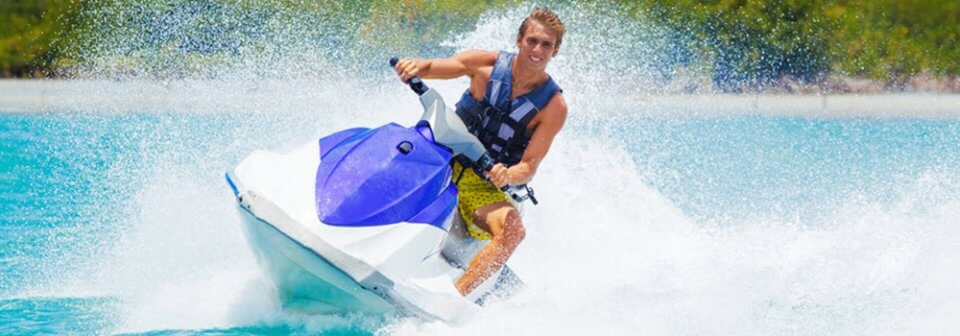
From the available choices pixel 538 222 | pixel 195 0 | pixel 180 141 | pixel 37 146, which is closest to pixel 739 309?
pixel 538 222

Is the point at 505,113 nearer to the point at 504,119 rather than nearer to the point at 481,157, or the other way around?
the point at 504,119

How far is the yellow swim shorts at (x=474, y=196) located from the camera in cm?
460

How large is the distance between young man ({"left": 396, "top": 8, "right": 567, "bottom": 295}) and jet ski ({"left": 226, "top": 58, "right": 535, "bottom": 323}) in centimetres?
16

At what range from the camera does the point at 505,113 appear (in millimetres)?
4562

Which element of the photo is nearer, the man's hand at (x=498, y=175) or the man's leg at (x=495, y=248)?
the man's hand at (x=498, y=175)

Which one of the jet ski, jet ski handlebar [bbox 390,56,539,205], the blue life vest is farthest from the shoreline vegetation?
the jet ski

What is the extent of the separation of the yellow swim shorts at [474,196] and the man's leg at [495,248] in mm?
77

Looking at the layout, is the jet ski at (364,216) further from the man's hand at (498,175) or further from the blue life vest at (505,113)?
the blue life vest at (505,113)

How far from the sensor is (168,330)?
4309 mm

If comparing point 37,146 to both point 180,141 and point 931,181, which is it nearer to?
point 180,141

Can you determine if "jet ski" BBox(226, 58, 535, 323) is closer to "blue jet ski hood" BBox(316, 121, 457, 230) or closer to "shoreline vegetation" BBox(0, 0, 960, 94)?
"blue jet ski hood" BBox(316, 121, 457, 230)

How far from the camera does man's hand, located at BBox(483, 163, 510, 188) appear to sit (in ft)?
14.1

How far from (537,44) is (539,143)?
0.37m

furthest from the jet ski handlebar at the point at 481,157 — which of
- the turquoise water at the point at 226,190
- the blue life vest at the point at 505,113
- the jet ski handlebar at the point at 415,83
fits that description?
the turquoise water at the point at 226,190
